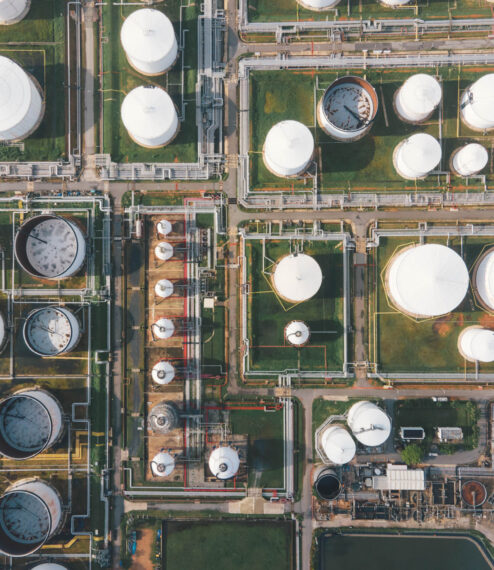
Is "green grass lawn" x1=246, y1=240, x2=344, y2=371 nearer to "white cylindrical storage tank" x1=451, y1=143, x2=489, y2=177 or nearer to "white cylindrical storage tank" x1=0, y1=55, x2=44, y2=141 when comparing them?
"white cylindrical storage tank" x1=451, y1=143, x2=489, y2=177

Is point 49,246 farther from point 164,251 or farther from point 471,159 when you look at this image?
point 471,159

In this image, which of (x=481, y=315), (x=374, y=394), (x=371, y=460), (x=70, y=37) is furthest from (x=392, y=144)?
(x=70, y=37)

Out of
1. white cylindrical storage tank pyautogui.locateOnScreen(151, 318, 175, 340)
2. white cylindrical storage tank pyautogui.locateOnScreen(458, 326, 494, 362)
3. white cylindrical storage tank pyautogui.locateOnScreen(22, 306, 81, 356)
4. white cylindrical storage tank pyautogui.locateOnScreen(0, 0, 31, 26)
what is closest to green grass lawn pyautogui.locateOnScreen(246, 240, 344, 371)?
white cylindrical storage tank pyautogui.locateOnScreen(151, 318, 175, 340)

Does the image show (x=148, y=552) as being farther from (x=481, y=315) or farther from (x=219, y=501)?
(x=481, y=315)

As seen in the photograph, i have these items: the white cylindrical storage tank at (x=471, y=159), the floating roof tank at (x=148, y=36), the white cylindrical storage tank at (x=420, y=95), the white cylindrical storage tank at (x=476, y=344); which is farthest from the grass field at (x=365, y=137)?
the white cylindrical storage tank at (x=476, y=344)

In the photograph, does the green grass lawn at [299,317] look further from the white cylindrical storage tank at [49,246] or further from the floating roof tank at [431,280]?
the white cylindrical storage tank at [49,246]

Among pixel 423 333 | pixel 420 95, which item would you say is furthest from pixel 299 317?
pixel 420 95
